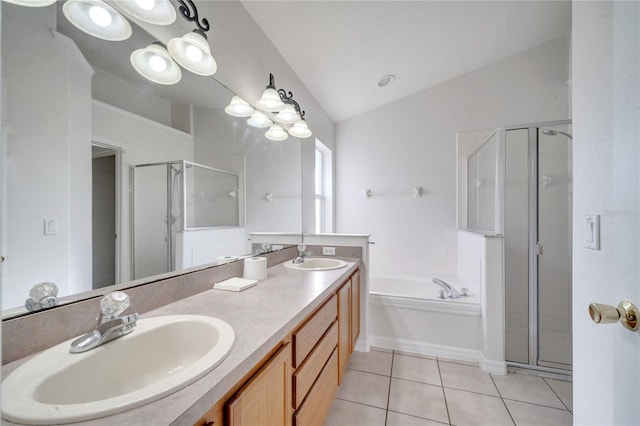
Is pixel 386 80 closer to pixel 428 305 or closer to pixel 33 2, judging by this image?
pixel 428 305

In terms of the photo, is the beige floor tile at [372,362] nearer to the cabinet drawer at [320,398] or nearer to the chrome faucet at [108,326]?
the cabinet drawer at [320,398]

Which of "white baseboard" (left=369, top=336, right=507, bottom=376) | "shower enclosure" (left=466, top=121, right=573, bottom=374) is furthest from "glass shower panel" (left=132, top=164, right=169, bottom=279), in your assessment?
"shower enclosure" (left=466, top=121, right=573, bottom=374)

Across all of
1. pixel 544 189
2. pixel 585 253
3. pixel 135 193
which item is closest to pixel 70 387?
pixel 135 193

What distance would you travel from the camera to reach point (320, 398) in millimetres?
1205

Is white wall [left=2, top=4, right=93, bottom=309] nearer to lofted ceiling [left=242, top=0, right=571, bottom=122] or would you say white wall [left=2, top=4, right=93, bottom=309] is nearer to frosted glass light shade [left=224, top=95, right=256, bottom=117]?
frosted glass light shade [left=224, top=95, right=256, bottom=117]

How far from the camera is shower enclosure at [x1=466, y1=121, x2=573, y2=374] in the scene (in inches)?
79.4

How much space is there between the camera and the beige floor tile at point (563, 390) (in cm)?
164

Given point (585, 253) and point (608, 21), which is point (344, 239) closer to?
point (585, 253)

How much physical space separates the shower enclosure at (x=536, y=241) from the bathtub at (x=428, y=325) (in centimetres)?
25

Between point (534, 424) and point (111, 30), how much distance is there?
8.84ft

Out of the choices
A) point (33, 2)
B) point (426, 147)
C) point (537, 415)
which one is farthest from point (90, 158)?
point (426, 147)

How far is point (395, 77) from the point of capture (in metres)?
2.73

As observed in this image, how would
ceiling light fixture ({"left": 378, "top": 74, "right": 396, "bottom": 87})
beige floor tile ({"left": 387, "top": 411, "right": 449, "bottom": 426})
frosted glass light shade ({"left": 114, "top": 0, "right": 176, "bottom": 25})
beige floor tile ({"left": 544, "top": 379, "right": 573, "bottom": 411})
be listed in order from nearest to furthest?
1. frosted glass light shade ({"left": 114, "top": 0, "right": 176, "bottom": 25})
2. beige floor tile ({"left": 387, "top": 411, "right": 449, "bottom": 426})
3. beige floor tile ({"left": 544, "top": 379, "right": 573, "bottom": 411})
4. ceiling light fixture ({"left": 378, "top": 74, "right": 396, "bottom": 87})

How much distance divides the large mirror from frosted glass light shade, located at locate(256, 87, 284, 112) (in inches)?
16.7
